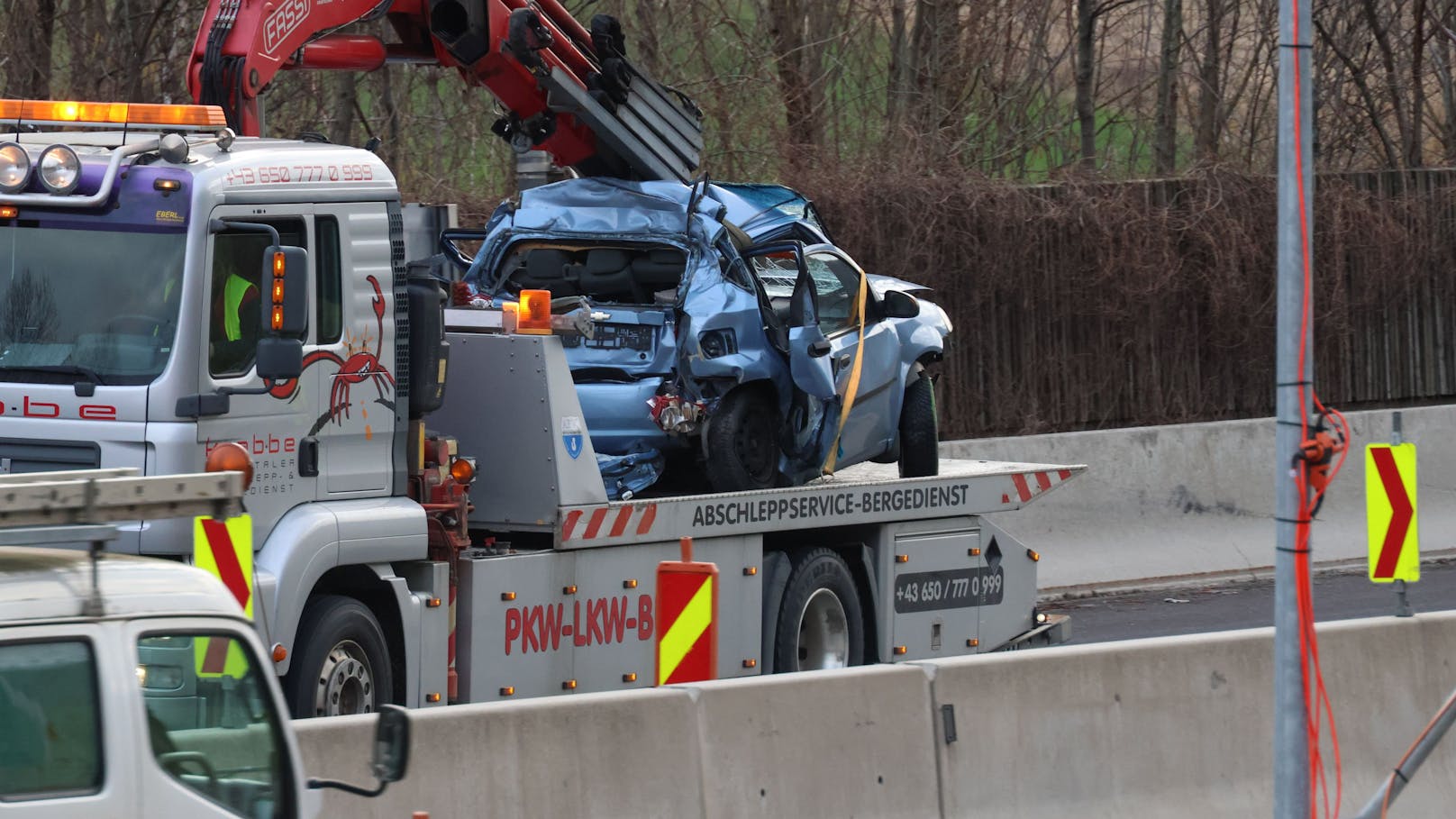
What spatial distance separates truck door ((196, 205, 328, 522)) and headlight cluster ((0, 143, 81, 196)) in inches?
25.4

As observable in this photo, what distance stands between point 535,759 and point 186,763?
292cm

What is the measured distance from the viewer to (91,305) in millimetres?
8984

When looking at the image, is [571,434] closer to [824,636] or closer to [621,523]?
[621,523]

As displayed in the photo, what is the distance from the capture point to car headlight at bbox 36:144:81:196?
9.00 meters

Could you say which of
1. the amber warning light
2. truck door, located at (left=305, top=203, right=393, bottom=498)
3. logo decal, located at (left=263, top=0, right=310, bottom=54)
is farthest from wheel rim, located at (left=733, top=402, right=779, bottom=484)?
logo decal, located at (left=263, top=0, right=310, bottom=54)

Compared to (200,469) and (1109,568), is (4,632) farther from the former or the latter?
(1109,568)

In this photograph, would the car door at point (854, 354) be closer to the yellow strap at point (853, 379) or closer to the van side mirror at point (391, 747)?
the yellow strap at point (853, 379)

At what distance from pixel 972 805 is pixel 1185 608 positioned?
8.12m

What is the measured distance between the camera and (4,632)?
4.28 metres

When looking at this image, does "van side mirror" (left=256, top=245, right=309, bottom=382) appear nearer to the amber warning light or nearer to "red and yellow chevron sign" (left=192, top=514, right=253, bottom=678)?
"red and yellow chevron sign" (left=192, top=514, right=253, bottom=678)

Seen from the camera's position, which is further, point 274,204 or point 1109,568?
point 1109,568

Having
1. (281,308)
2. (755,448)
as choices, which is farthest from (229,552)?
(755,448)

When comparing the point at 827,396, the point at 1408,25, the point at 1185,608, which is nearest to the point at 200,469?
the point at 827,396

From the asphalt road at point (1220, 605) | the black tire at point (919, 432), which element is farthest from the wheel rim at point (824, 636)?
the asphalt road at point (1220, 605)
